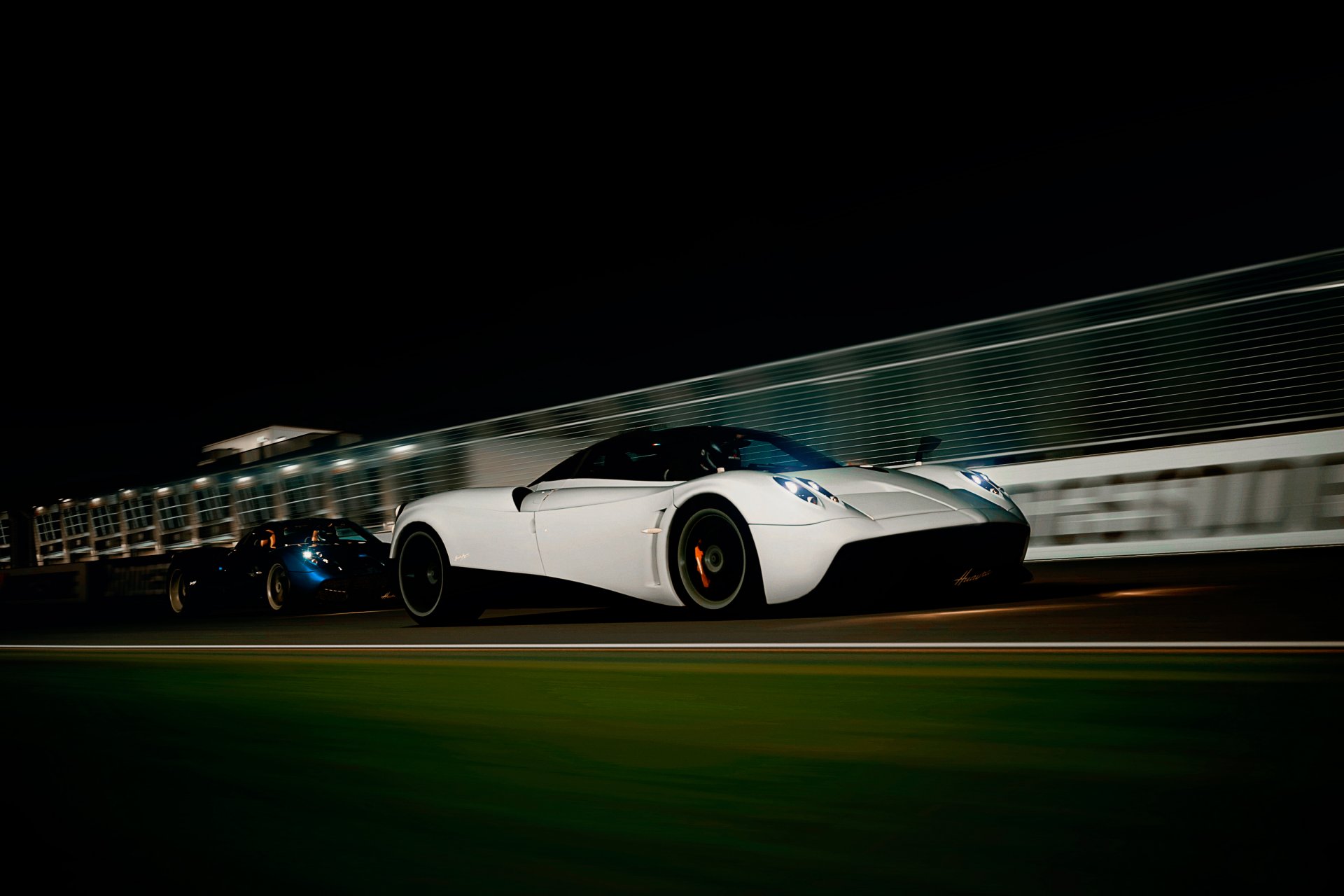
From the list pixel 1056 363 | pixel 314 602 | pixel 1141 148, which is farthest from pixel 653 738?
pixel 1141 148

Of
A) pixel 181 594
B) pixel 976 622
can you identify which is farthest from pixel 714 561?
pixel 181 594

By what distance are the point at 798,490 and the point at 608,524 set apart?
135 centimetres

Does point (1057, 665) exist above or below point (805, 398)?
below

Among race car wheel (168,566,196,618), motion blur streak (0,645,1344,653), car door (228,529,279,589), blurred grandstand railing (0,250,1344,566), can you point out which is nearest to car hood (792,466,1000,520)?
motion blur streak (0,645,1344,653)

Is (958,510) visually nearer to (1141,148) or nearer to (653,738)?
(653,738)

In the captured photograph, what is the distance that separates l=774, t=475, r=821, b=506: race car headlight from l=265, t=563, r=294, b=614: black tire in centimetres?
791

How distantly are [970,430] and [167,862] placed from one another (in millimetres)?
10291

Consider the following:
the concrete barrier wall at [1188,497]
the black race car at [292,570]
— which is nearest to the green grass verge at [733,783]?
the concrete barrier wall at [1188,497]

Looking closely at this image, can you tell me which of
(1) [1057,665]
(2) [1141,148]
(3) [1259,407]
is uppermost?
(2) [1141,148]

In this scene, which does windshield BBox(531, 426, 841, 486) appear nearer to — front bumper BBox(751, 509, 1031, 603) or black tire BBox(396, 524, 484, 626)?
front bumper BBox(751, 509, 1031, 603)

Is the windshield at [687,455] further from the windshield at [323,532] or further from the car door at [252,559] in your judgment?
the car door at [252,559]

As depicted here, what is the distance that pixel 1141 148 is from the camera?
16.0 meters

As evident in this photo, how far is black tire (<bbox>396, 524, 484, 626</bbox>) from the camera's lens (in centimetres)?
820

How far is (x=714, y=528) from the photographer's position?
22.2 ft
